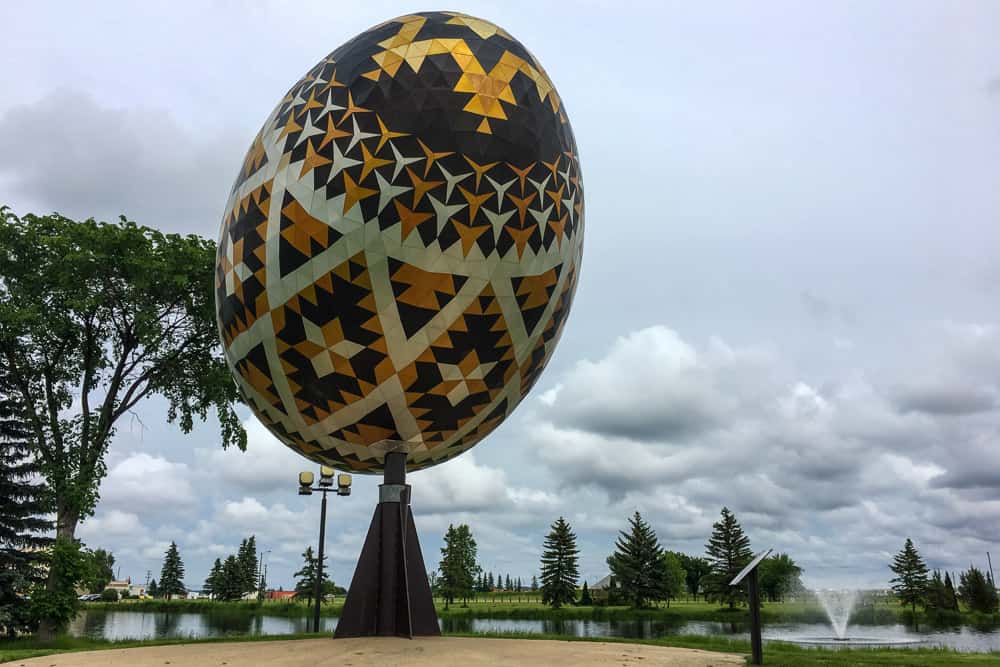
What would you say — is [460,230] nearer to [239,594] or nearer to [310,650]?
[310,650]

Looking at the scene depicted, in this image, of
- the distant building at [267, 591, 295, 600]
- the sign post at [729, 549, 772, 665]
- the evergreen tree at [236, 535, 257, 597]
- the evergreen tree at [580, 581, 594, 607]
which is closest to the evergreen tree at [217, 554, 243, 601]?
the evergreen tree at [236, 535, 257, 597]

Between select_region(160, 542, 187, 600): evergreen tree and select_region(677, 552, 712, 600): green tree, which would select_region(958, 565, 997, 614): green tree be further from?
select_region(160, 542, 187, 600): evergreen tree

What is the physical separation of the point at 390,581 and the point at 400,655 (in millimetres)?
2304

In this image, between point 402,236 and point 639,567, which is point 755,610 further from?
point 639,567

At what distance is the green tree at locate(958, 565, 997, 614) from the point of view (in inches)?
2283

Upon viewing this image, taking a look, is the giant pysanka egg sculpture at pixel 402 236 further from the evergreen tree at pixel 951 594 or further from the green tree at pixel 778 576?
the green tree at pixel 778 576

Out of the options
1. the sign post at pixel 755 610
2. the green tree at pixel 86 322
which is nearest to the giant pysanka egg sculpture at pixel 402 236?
the sign post at pixel 755 610

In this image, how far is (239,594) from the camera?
86750 millimetres

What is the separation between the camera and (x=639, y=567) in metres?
67.4

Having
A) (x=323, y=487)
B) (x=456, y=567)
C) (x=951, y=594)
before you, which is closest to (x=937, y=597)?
(x=951, y=594)

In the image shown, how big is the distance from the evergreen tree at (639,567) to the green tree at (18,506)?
53.3 m

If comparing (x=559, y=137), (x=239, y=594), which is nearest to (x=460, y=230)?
(x=559, y=137)

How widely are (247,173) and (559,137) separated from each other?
5.83 meters

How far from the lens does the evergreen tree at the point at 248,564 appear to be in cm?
8662
